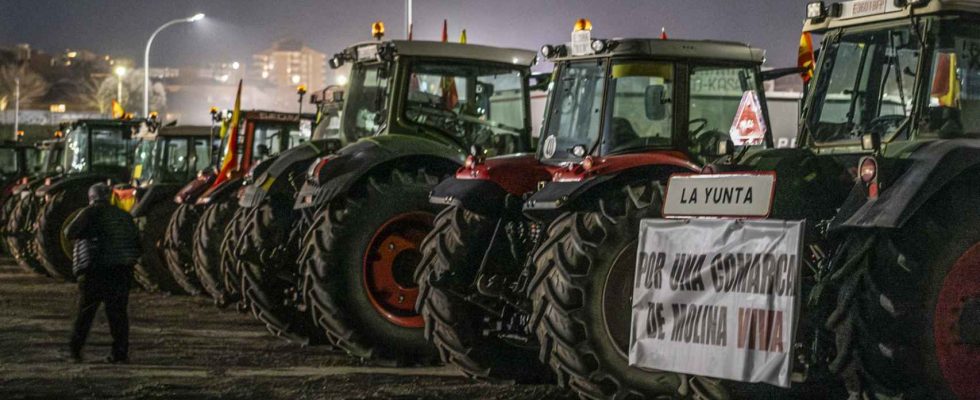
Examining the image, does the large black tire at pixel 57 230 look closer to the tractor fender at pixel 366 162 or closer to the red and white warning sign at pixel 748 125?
the tractor fender at pixel 366 162

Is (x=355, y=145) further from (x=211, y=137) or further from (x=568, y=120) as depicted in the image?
(x=211, y=137)

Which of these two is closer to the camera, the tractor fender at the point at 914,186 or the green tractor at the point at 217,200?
the tractor fender at the point at 914,186

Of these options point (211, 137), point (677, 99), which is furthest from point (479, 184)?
point (211, 137)

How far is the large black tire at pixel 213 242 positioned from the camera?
17.3 m

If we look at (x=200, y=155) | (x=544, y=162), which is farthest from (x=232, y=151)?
(x=544, y=162)

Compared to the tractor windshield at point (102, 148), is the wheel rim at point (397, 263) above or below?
below

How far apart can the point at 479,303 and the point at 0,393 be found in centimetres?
364

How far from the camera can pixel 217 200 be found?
17875 millimetres

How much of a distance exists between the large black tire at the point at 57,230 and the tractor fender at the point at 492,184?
14408 millimetres

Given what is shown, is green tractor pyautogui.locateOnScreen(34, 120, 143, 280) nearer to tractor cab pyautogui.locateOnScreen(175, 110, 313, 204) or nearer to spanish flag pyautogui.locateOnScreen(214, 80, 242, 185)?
tractor cab pyautogui.locateOnScreen(175, 110, 313, 204)

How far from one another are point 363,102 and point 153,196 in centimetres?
731

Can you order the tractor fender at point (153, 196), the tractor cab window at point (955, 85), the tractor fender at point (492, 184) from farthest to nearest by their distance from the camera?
1. the tractor fender at point (153, 196)
2. the tractor fender at point (492, 184)
3. the tractor cab window at point (955, 85)

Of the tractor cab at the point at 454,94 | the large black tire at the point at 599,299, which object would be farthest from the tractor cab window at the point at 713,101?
the tractor cab at the point at 454,94

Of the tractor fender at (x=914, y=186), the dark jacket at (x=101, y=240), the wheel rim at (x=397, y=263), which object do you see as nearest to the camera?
the tractor fender at (x=914, y=186)
